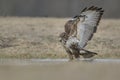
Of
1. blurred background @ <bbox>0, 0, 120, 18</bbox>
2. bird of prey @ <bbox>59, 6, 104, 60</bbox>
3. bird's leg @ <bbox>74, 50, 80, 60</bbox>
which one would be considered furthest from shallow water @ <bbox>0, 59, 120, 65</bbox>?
blurred background @ <bbox>0, 0, 120, 18</bbox>

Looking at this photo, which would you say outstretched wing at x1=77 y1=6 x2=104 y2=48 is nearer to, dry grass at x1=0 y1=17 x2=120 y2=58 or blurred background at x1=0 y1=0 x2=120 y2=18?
dry grass at x1=0 y1=17 x2=120 y2=58

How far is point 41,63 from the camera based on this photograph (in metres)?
11.7

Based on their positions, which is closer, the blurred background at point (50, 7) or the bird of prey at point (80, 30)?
the bird of prey at point (80, 30)

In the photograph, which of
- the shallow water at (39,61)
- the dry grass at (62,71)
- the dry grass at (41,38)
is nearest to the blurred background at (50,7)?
the dry grass at (41,38)

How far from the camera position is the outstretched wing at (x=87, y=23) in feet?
38.2

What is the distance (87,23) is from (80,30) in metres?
0.21

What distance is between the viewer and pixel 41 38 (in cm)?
1381

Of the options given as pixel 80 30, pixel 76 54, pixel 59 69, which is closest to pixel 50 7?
pixel 76 54

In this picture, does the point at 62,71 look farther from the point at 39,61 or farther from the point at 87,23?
the point at 87,23

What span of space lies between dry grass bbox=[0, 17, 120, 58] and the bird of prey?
2.17ft

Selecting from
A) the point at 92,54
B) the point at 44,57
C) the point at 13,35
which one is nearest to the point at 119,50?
the point at 92,54

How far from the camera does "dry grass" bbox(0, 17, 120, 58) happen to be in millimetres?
12789

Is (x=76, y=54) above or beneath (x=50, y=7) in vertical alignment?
beneath

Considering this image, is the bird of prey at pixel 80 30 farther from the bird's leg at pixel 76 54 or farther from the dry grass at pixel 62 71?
the dry grass at pixel 62 71
